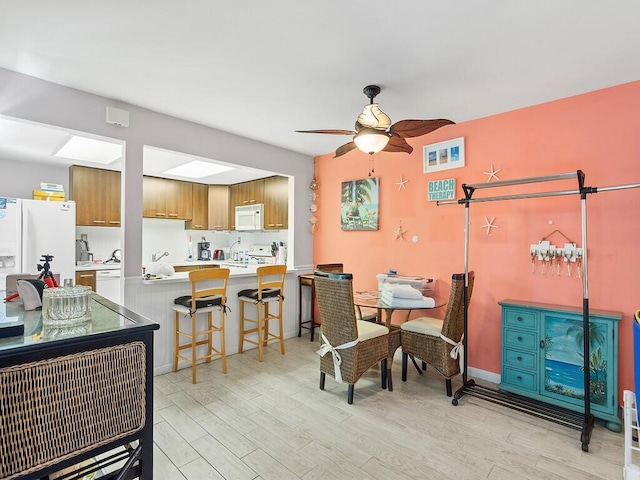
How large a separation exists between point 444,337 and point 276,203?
332 centimetres

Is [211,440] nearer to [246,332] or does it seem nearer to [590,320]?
[246,332]

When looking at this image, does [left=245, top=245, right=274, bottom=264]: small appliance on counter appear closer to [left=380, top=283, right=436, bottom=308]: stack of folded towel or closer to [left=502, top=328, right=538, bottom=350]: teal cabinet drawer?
[left=380, top=283, right=436, bottom=308]: stack of folded towel

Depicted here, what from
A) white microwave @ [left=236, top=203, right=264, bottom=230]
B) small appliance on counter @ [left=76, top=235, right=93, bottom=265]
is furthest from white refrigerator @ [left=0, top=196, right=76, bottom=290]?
white microwave @ [left=236, top=203, right=264, bottom=230]

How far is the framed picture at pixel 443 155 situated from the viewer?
3.34 meters

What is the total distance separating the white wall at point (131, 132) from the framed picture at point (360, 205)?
928 millimetres

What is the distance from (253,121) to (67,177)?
12.3ft

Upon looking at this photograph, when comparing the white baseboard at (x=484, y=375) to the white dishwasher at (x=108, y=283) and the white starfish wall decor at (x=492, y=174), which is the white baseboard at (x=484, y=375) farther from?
the white dishwasher at (x=108, y=283)

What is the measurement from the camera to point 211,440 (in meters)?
2.16

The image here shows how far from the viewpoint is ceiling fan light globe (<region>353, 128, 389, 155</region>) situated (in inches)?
91.3

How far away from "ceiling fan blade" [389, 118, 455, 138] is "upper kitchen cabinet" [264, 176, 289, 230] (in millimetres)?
2722

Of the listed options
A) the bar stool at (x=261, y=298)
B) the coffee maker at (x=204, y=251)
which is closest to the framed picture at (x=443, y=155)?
the bar stool at (x=261, y=298)

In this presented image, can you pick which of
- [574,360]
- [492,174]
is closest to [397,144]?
[492,174]

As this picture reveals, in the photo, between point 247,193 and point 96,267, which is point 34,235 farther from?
point 247,193

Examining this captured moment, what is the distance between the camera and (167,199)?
5.60 metres
